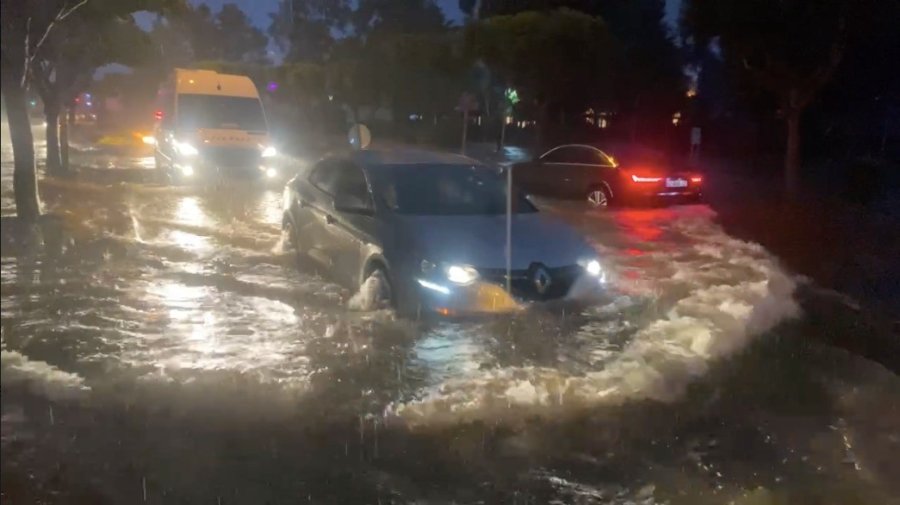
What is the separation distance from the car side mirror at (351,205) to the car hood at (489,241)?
1.28ft

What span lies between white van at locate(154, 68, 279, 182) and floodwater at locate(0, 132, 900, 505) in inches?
316

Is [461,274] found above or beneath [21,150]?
beneath

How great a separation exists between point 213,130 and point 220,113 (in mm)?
638

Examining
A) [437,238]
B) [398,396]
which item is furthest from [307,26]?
[398,396]

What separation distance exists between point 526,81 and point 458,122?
3.94m

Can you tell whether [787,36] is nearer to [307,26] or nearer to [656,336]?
[307,26]

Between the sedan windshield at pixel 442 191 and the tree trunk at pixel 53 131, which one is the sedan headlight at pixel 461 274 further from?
the tree trunk at pixel 53 131

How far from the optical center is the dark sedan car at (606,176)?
1866cm

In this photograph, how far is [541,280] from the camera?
783 cm

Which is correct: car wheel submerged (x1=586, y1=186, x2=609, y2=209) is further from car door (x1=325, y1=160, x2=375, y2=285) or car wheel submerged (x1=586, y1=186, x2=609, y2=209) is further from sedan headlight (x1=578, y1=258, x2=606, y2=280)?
sedan headlight (x1=578, y1=258, x2=606, y2=280)

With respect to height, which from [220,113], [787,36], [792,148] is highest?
[787,36]

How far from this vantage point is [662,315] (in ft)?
30.8

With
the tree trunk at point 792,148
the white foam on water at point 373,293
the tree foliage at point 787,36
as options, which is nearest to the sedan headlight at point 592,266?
the white foam on water at point 373,293

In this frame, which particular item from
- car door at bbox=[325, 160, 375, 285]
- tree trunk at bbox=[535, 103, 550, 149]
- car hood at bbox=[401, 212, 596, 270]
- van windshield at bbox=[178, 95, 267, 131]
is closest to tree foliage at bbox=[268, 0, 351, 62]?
van windshield at bbox=[178, 95, 267, 131]
